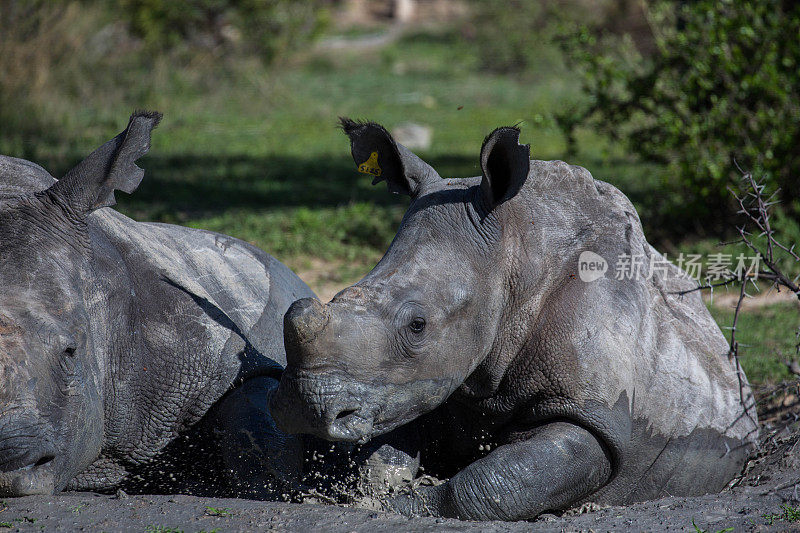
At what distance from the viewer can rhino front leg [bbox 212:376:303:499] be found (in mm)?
3893

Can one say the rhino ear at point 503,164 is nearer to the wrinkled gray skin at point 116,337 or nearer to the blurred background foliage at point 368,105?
the blurred background foliage at point 368,105

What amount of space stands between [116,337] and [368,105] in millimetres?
12731

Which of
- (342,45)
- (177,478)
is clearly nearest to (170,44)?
(342,45)

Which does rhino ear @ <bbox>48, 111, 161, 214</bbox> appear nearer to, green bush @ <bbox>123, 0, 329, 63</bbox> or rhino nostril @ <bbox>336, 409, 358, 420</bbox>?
rhino nostril @ <bbox>336, 409, 358, 420</bbox>

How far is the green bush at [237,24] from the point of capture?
15.9 metres

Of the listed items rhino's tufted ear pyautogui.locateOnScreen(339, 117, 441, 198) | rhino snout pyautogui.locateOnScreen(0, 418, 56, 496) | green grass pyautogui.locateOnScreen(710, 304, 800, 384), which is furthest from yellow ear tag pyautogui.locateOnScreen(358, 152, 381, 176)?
green grass pyautogui.locateOnScreen(710, 304, 800, 384)

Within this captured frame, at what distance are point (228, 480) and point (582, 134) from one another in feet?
37.3

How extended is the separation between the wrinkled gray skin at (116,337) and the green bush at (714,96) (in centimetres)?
493

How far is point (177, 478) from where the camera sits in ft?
13.7

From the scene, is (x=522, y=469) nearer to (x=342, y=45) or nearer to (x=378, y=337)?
(x=378, y=337)

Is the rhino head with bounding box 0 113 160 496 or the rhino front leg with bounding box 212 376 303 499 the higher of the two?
the rhino head with bounding box 0 113 160 496

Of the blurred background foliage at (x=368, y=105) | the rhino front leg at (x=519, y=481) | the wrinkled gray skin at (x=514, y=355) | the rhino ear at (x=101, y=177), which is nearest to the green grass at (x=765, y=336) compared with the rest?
the blurred background foliage at (x=368, y=105)

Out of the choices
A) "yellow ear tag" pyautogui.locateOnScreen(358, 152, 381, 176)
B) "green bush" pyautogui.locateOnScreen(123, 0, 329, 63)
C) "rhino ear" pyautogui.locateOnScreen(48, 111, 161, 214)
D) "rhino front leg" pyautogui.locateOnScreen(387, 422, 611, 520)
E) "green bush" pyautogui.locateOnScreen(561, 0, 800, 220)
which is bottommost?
"green bush" pyautogui.locateOnScreen(123, 0, 329, 63)

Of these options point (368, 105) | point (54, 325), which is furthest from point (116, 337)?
point (368, 105)
